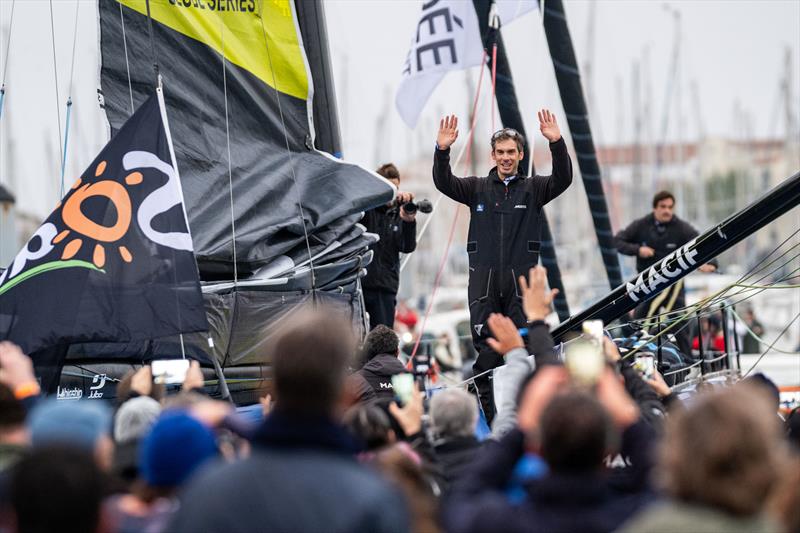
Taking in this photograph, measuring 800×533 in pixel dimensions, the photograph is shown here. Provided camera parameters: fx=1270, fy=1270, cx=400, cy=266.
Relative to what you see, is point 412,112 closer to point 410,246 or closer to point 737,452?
point 410,246

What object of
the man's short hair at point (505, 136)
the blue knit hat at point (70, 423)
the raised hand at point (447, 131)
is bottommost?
the blue knit hat at point (70, 423)

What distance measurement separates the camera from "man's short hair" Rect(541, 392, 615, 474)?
3.52 meters

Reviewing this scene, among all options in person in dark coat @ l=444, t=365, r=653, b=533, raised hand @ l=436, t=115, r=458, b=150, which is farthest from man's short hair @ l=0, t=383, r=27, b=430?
raised hand @ l=436, t=115, r=458, b=150

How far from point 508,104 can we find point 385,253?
8.34 ft

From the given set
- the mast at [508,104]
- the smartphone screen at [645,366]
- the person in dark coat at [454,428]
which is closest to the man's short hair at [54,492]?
the person in dark coat at [454,428]

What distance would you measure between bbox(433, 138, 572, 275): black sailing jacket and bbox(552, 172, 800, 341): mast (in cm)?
74

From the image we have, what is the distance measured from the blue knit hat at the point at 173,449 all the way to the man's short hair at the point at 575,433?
107 cm

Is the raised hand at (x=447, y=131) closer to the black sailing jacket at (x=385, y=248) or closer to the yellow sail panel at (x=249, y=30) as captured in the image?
the yellow sail panel at (x=249, y=30)

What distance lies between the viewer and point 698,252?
27.6 ft

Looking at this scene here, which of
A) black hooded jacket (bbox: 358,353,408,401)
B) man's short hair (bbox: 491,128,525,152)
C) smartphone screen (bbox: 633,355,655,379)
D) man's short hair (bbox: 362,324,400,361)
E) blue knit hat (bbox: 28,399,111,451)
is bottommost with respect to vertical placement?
black hooded jacket (bbox: 358,353,408,401)

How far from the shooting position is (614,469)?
16.8 ft

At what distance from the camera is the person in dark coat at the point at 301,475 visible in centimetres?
318

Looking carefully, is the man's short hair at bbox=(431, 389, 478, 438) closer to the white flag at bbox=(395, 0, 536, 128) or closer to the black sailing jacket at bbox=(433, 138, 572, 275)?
the black sailing jacket at bbox=(433, 138, 572, 275)

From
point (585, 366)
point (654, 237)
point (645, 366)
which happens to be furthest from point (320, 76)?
point (585, 366)
